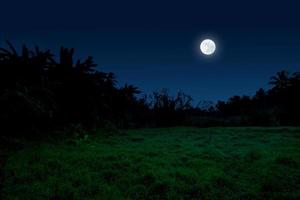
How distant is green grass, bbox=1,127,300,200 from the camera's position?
16.8 feet

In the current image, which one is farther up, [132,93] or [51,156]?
[132,93]

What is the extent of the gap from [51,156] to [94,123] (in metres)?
6.02

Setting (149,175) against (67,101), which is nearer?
(149,175)

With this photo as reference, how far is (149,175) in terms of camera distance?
6.04 meters

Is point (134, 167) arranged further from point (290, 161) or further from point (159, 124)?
point (159, 124)

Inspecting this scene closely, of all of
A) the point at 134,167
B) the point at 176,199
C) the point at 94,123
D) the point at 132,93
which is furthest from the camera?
the point at 132,93

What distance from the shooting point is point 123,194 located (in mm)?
5086

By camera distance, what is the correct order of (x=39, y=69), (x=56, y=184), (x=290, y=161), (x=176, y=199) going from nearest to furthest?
(x=176, y=199), (x=56, y=184), (x=290, y=161), (x=39, y=69)

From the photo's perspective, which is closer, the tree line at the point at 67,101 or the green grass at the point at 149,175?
the green grass at the point at 149,175

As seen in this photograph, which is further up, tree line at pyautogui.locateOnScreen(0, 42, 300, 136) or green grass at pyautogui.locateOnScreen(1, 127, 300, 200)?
tree line at pyautogui.locateOnScreen(0, 42, 300, 136)

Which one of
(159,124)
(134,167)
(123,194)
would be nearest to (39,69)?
(134,167)

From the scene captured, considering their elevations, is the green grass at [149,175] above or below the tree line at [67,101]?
below

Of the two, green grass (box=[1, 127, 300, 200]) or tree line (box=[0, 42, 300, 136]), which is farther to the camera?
tree line (box=[0, 42, 300, 136])

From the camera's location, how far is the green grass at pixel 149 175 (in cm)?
511
